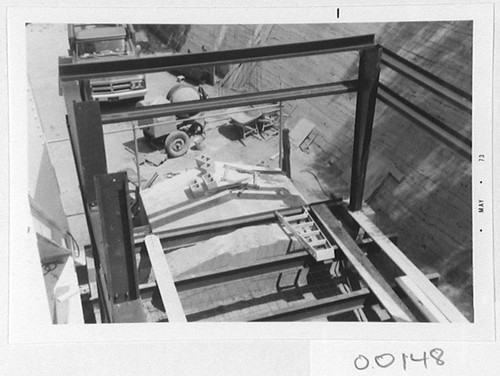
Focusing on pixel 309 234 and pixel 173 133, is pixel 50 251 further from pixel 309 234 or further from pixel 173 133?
pixel 173 133

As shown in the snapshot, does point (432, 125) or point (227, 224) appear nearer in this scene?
point (432, 125)

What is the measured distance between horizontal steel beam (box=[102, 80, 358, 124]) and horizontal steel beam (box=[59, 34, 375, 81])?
0.74ft

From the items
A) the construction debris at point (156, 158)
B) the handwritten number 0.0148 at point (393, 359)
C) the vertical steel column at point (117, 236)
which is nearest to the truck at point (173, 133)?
the construction debris at point (156, 158)

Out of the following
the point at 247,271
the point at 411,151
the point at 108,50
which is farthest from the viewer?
the point at 108,50

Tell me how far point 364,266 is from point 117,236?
5.18 feet

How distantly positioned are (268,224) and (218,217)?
415 mm

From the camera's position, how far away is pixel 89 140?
8.70 ft

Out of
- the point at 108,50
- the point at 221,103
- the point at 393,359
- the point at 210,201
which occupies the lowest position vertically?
the point at 393,359

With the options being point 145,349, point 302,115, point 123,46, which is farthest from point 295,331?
point 123,46

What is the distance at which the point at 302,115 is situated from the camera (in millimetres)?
7840

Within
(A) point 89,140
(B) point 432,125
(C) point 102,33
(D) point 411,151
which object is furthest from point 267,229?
(C) point 102,33

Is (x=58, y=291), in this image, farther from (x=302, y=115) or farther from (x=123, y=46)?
(x=123, y=46)

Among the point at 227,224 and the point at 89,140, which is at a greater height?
the point at 227,224

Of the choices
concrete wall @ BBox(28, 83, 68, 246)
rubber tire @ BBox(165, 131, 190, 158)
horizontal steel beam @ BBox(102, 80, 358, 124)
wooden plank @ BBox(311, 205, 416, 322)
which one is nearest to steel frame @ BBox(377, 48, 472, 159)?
horizontal steel beam @ BBox(102, 80, 358, 124)
